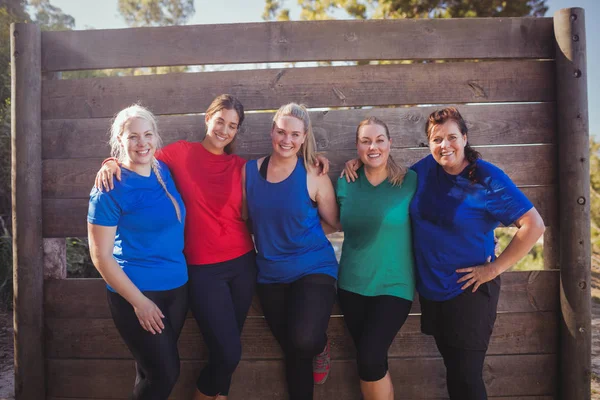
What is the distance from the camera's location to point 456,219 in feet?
7.77

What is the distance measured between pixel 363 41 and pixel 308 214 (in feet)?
4.50

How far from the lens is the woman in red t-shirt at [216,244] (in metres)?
2.54

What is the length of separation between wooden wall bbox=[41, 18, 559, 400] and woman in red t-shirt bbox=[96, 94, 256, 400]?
0.41 meters

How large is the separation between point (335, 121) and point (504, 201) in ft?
4.24

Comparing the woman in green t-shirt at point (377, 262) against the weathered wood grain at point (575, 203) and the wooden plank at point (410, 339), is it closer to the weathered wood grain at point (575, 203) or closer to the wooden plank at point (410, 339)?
the wooden plank at point (410, 339)

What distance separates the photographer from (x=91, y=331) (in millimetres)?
3143

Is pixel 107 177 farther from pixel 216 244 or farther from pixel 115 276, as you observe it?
pixel 216 244

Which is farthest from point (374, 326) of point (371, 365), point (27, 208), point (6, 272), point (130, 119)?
point (6, 272)

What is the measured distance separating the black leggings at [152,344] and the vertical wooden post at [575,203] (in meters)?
2.62

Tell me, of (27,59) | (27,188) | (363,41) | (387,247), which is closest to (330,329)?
(387,247)

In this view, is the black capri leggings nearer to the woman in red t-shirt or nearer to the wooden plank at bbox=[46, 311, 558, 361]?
the wooden plank at bbox=[46, 311, 558, 361]

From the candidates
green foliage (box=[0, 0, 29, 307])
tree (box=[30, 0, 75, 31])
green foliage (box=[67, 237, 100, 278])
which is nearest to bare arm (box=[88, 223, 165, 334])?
green foliage (box=[67, 237, 100, 278])

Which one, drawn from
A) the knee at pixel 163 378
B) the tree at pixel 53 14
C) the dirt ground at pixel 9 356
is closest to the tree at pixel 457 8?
the dirt ground at pixel 9 356

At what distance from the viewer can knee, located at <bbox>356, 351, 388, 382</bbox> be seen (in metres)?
2.46
